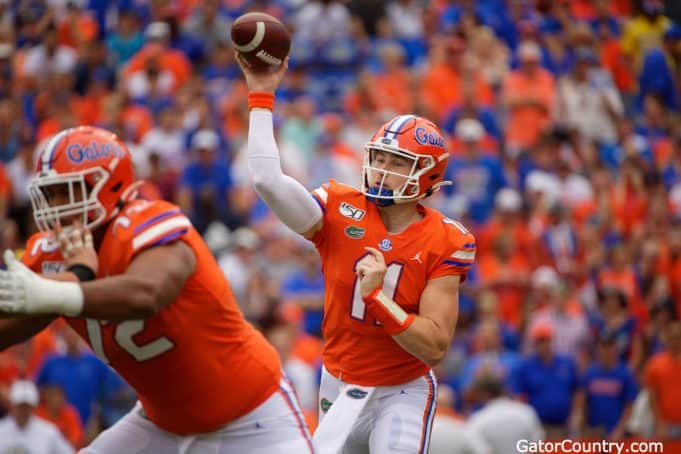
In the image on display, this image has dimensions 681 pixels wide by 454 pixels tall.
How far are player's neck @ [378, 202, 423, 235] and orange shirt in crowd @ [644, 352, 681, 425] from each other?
4.93 metres

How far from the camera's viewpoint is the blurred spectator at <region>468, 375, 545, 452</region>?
8000 mm

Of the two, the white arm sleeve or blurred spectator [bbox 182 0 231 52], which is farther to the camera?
blurred spectator [bbox 182 0 231 52]

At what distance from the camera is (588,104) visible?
540 inches

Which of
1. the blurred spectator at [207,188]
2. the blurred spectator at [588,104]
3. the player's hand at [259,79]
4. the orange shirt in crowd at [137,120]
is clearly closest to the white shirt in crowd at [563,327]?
the blurred spectator at [207,188]

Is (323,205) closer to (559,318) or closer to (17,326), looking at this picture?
(17,326)

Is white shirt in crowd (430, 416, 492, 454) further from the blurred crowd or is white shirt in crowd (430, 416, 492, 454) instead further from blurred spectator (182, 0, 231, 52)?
blurred spectator (182, 0, 231, 52)

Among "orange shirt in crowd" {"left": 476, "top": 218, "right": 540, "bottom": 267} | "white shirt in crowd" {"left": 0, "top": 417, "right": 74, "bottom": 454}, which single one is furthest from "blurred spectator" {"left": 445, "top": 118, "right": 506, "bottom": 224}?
"white shirt in crowd" {"left": 0, "top": 417, "right": 74, "bottom": 454}

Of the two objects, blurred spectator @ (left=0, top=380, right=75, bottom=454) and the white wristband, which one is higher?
the white wristband

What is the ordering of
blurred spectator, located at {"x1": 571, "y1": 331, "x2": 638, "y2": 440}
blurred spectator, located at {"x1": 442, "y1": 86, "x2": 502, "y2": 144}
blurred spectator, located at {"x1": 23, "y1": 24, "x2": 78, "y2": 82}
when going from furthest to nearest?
1. blurred spectator, located at {"x1": 23, "y1": 24, "x2": 78, "y2": 82}
2. blurred spectator, located at {"x1": 442, "y1": 86, "x2": 502, "y2": 144}
3. blurred spectator, located at {"x1": 571, "y1": 331, "x2": 638, "y2": 440}

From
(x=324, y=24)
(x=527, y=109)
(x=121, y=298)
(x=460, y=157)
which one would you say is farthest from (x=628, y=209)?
(x=121, y=298)

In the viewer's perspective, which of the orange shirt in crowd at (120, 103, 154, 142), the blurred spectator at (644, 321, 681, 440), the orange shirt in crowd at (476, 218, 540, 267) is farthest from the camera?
the orange shirt in crowd at (120, 103, 154, 142)

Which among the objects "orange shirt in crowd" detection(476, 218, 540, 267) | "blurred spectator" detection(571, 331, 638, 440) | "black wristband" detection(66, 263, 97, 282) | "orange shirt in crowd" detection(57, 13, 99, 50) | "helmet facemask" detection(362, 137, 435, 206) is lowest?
"blurred spectator" detection(571, 331, 638, 440)

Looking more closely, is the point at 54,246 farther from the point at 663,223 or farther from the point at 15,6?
the point at 15,6

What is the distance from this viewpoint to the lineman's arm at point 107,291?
378 cm
